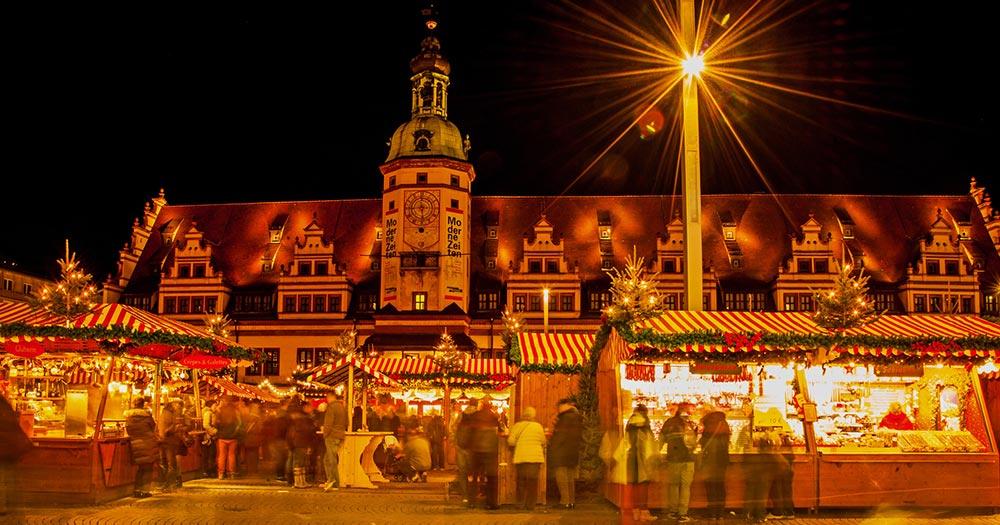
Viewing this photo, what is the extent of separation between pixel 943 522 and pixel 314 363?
4273cm

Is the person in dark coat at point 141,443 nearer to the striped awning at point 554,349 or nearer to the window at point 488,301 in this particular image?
the striped awning at point 554,349

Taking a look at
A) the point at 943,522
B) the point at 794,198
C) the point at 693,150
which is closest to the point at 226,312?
the point at 794,198

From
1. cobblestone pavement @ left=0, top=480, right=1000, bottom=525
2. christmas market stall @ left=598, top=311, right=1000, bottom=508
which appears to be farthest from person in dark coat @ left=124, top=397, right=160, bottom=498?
christmas market stall @ left=598, top=311, right=1000, bottom=508

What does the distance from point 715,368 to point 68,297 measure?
10757mm

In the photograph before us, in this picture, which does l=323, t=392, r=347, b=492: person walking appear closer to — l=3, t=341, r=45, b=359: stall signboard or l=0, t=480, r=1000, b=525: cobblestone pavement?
l=0, t=480, r=1000, b=525: cobblestone pavement

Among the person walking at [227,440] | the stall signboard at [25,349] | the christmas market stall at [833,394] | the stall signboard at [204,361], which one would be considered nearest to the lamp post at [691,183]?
the christmas market stall at [833,394]

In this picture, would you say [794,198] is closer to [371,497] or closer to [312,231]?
[312,231]

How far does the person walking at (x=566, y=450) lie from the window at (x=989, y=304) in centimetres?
4328

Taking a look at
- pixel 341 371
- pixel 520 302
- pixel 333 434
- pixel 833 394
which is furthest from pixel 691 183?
pixel 520 302

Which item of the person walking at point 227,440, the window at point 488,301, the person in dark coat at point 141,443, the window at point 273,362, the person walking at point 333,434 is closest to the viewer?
the person in dark coat at point 141,443

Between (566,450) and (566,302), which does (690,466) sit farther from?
(566,302)

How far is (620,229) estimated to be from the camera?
56406 mm

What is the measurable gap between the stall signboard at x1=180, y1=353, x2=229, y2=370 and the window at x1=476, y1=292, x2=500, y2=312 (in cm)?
3204

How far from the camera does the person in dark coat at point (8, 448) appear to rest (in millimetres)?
7258
